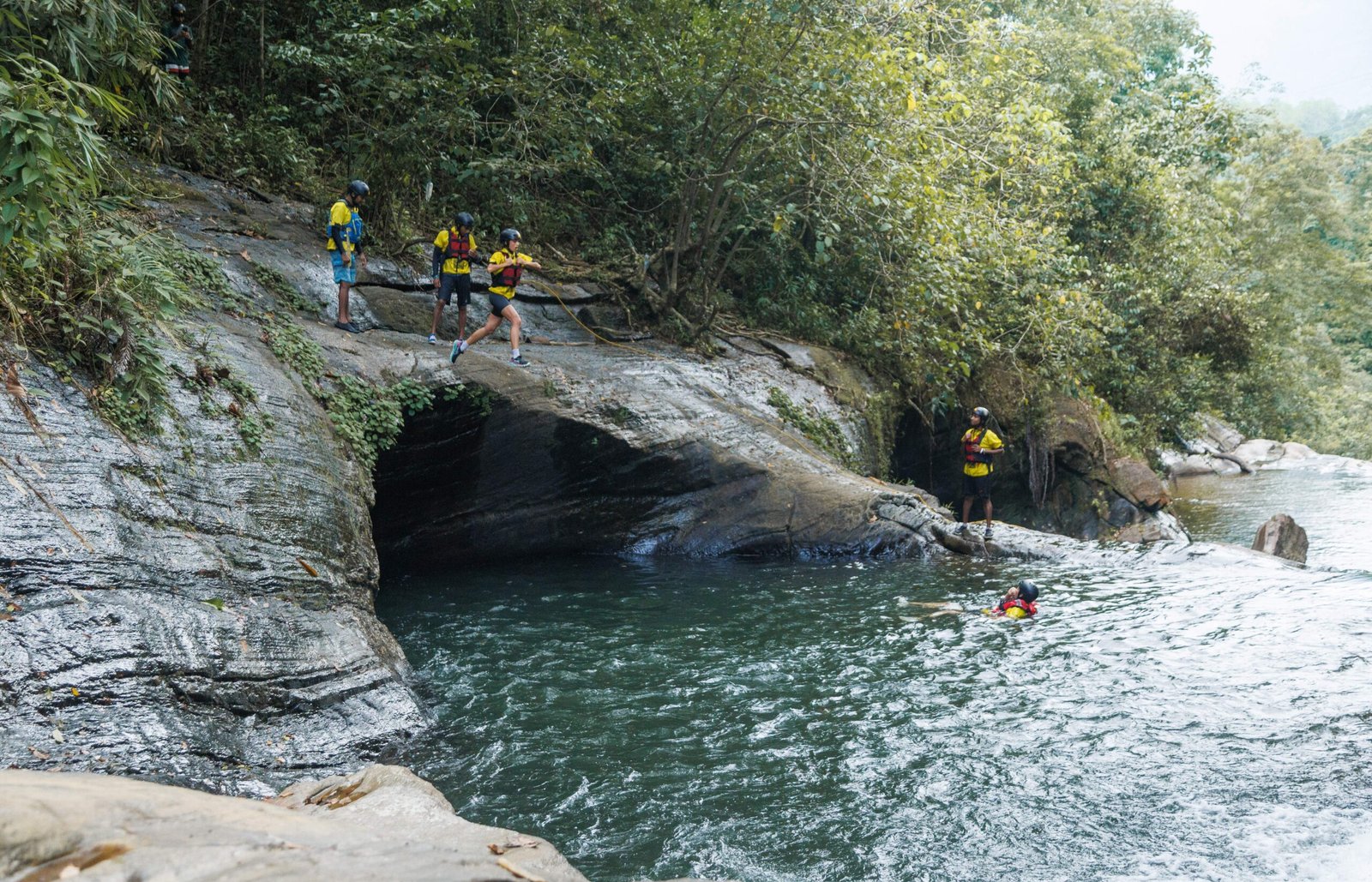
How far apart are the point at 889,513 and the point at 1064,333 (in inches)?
261

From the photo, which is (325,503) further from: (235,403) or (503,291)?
(503,291)

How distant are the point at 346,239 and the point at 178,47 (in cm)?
438

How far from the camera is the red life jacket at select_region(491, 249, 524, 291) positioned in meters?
12.1

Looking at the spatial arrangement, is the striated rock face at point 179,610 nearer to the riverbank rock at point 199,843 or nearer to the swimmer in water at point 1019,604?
the riverbank rock at point 199,843

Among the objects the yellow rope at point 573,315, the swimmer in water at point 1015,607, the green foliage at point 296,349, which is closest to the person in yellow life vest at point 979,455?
the swimmer in water at point 1015,607

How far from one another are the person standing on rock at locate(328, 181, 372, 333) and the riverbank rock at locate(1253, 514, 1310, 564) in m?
13.0

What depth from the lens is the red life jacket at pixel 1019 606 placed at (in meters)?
10.3

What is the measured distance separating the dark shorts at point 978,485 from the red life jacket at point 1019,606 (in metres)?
5.19

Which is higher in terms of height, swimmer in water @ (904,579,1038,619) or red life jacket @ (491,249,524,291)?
red life jacket @ (491,249,524,291)

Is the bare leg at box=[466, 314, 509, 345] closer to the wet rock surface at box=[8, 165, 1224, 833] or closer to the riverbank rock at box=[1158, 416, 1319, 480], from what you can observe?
the wet rock surface at box=[8, 165, 1224, 833]

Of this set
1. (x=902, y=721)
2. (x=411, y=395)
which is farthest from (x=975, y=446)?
(x=411, y=395)

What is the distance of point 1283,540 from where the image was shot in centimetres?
1366

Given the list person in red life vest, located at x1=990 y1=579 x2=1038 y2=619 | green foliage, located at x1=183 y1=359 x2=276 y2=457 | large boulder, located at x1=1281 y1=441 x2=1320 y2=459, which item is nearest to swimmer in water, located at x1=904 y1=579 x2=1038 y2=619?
person in red life vest, located at x1=990 y1=579 x2=1038 y2=619

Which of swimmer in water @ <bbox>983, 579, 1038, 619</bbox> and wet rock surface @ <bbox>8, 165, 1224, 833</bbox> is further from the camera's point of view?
swimmer in water @ <bbox>983, 579, 1038, 619</bbox>
